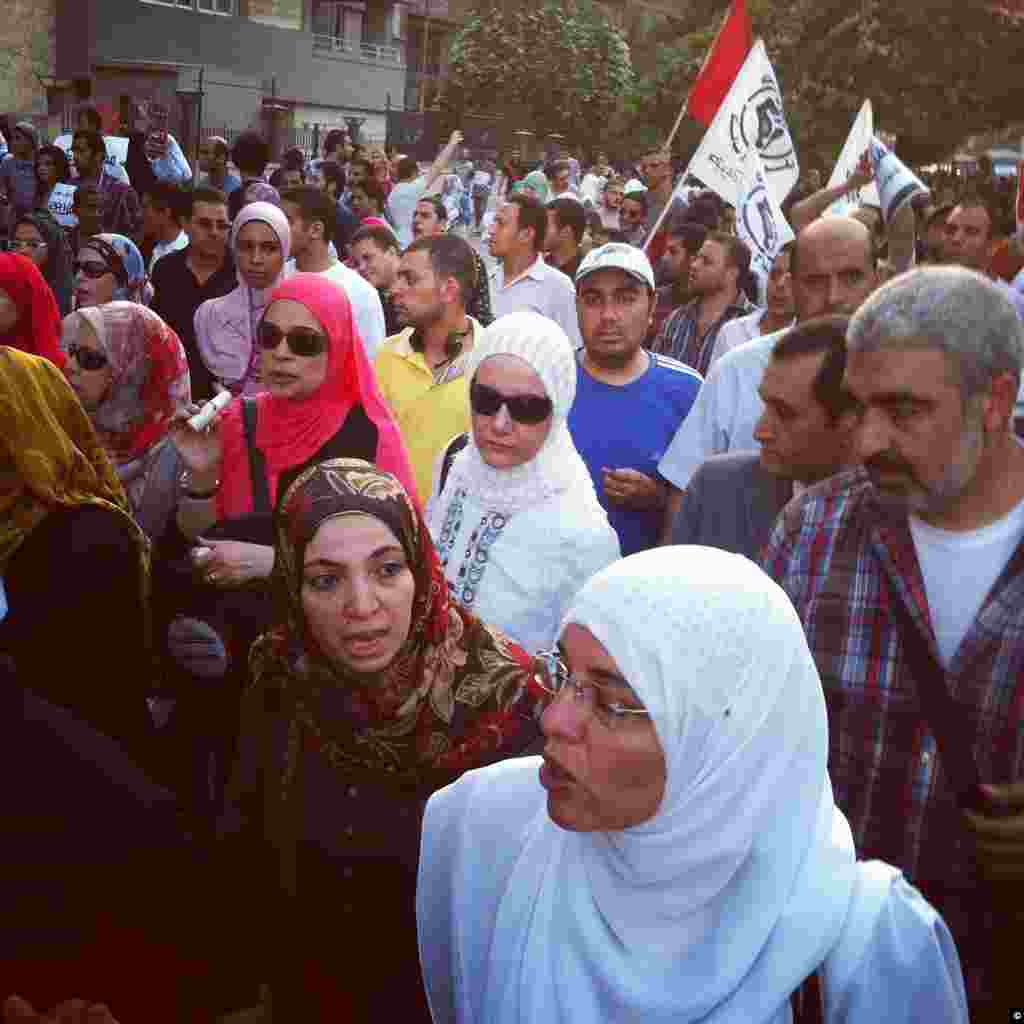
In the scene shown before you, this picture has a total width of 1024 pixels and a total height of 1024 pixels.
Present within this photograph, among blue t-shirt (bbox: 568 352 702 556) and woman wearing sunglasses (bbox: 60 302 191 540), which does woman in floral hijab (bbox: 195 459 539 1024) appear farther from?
blue t-shirt (bbox: 568 352 702 556)

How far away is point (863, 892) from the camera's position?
1.98 metres

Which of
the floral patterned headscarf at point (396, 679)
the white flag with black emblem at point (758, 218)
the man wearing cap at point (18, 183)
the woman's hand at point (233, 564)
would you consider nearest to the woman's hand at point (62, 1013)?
the floral patterned headscarf at point (396, 679)

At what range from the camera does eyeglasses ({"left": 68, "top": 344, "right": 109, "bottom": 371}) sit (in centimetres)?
449

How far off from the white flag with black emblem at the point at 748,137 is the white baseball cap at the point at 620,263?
2855 mm

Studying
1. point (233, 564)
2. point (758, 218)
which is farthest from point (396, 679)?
point (758, 218)

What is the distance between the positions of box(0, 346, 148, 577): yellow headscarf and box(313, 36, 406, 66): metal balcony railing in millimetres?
43232

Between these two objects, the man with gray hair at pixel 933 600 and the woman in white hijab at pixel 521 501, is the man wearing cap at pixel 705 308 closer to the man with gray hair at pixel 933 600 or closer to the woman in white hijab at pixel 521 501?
the woman in white hijab at pixel 521 501

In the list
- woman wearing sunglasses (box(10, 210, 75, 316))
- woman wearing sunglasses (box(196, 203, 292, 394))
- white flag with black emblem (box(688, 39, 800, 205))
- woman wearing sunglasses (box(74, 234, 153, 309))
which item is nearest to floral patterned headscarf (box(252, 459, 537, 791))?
woman wearing sunglasses (box(196, 203, 292, 394))

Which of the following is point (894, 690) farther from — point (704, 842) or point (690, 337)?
point (690, 337)

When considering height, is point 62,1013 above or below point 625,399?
below

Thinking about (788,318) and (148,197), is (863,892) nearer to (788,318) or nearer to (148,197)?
(788,318)

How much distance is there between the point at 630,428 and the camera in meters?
4.76

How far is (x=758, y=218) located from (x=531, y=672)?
17.7 feet

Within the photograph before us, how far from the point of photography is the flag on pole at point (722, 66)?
854cm
